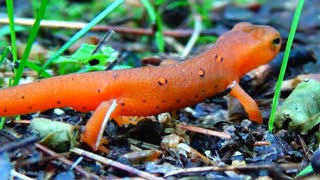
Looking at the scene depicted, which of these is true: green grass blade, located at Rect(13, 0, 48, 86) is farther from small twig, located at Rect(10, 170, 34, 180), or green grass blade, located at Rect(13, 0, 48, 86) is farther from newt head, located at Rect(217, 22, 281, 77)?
newt head, located at Rect(217, 22, 281, 77)

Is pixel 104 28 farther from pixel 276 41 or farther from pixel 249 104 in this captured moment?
pixel 249 104

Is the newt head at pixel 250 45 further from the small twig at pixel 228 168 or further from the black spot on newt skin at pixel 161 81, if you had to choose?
the small twig at pixel 228 168

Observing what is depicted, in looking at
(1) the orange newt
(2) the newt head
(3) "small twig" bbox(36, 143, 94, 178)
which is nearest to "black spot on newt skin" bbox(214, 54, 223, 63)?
(1) the orange newt

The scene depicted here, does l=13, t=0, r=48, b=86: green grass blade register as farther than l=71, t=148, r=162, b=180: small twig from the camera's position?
Yes

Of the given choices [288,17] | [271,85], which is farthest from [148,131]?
[288,17]

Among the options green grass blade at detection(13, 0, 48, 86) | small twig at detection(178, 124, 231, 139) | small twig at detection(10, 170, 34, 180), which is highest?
green grass blade at detection(13, 0, 48, 86)

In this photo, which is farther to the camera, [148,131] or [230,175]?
[148,131]

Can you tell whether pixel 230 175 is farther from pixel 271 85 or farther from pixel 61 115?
pixel 271 85

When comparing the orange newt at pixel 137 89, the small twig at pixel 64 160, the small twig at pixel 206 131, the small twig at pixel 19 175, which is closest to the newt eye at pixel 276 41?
the orange newt at pixel 137 89
